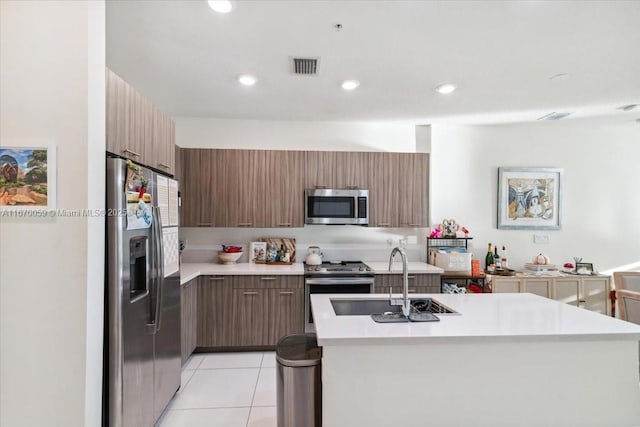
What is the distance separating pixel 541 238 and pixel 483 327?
3.32 m

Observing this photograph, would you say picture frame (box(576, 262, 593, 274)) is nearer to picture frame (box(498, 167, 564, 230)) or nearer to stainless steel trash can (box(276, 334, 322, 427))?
picture frame (box(498, 167, 564, 230))

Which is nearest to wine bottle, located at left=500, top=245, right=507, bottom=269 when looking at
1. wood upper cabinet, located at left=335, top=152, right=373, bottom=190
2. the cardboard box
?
the cardboard box

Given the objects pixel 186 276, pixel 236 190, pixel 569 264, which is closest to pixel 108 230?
pixel 186 276

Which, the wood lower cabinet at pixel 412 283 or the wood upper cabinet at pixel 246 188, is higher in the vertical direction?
the wood upper cabinet at pixel 246 188

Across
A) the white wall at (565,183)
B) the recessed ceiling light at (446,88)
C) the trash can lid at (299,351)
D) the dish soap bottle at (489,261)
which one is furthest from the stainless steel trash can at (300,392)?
the dish soap bottle at (489,261)

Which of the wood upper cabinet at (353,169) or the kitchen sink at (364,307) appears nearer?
the kitchen sink at (364,307)

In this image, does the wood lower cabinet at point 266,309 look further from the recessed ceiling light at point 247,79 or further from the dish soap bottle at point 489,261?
the dish soap bottle at point 489,261

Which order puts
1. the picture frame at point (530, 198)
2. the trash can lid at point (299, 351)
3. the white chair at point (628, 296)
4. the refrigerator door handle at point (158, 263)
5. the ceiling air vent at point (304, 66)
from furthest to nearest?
the picture frame at point (530, 198), the white chair at point (628, 296), the ceiling air vent at point (304, 66), the refrigerator door handle at point (158, 263), the trash can lid at point (299, 351)

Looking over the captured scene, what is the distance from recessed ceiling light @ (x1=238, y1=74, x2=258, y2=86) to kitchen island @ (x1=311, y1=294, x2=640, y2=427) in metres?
2.09

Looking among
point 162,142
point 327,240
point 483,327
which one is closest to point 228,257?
point 327,240

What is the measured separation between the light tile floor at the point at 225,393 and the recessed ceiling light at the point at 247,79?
2.65 m

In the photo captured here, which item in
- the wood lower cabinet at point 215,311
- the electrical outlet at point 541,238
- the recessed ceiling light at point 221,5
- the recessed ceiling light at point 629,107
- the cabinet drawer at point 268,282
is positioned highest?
the recessed ceiling light at point 629,107

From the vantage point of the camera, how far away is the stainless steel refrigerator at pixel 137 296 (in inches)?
60.7

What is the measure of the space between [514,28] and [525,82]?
0.97m
